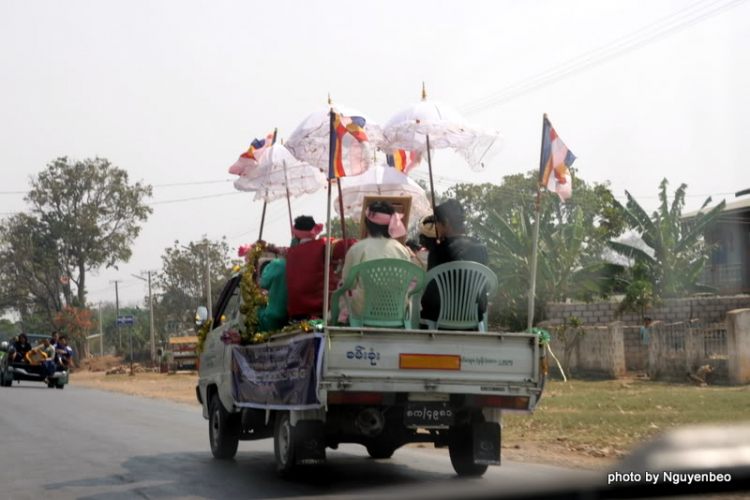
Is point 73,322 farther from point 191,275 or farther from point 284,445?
point 284,445

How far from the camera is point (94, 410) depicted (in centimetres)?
1939

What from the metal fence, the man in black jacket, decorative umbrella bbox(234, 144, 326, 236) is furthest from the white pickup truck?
the metal fence

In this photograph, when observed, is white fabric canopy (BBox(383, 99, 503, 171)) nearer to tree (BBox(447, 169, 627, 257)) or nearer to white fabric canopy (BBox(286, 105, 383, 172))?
white fabric canopy (BBox(286, 105, 383, 172))

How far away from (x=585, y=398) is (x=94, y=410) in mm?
9506

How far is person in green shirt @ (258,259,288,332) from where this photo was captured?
375 inches

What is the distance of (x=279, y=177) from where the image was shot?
502 inches

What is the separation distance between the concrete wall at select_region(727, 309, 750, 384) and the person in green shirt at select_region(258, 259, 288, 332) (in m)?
15.8

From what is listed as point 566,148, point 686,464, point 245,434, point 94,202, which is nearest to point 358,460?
point 245,434

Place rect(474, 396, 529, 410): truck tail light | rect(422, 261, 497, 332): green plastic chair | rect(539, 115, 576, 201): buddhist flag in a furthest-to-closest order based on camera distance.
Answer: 1. rect(539, 115, 576, 201): buddhist flag
2. rect(422, 261, 497, 332): green plastic chair
3. rect(474, 396, 529, 410): truck tail light

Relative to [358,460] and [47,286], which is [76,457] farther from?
[47,286]

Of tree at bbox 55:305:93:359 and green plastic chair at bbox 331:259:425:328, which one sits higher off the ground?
tree at bbox 55:305:93:359

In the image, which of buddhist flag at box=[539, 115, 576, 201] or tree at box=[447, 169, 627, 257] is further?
tree at box=[447, 169, 627, 257]

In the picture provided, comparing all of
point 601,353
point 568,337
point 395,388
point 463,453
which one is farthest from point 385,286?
point 568,337

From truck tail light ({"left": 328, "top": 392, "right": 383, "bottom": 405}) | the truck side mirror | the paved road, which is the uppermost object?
the truck side mirror
